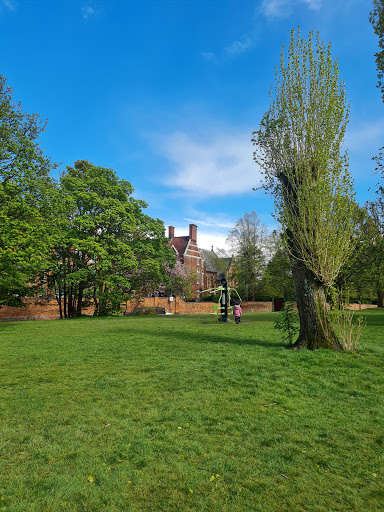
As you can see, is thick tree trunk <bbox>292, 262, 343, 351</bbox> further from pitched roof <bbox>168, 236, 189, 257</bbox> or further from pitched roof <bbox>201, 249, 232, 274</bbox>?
pitched roof <bbox>201, 249, 232, 274</bbox>

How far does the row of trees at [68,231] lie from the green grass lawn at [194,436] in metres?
11.6

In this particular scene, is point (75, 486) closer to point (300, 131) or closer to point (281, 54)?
point (300, 131)

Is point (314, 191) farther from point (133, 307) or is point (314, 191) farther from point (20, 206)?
point (133, 307)

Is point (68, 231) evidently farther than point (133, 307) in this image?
No

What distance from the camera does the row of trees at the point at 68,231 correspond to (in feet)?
63.0

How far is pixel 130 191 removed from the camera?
3425cm

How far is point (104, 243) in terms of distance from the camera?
1195 inches

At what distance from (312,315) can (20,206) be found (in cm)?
1683

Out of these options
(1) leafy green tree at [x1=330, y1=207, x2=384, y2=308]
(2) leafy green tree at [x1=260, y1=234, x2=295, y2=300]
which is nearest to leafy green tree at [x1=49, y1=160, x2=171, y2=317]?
(1) leafy green tree at [x1=330, y1=207, x2=384, y2=308]

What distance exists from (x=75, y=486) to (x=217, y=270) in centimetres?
7961

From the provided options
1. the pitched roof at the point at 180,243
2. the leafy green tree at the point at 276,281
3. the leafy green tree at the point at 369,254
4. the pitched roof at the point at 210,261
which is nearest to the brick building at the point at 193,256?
the pitched roof at the point at 180,243

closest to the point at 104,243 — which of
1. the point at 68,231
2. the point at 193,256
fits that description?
the point at 68,231

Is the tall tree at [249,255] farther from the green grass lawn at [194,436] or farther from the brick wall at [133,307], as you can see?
the green grass lawn at [194,436]

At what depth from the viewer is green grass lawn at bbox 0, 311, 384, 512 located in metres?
3.15
